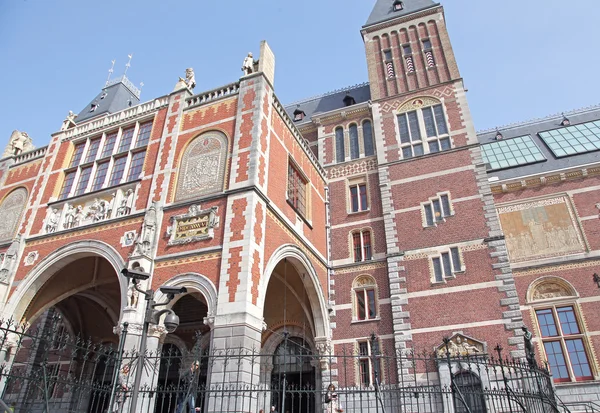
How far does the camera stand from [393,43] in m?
24.6

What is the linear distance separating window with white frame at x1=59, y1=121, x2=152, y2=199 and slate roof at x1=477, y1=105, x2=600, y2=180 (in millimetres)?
17230

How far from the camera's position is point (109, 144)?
19500mm

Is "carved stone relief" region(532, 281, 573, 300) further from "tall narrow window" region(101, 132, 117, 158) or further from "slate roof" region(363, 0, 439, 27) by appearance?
"tall narrow window" region(101, 132, 117, 158)

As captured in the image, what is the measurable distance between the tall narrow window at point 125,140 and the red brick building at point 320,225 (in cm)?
6

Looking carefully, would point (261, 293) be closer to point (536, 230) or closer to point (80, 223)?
point (80, 223)

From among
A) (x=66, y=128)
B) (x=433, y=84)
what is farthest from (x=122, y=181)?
(x=433, y=84)

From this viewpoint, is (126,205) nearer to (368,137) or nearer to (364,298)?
(364,298)

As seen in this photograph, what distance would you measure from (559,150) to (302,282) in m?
15.2

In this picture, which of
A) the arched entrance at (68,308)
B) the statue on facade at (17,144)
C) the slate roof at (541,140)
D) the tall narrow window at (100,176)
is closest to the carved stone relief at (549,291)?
the slate roof at (541,140)

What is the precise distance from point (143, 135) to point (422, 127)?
42.2ft

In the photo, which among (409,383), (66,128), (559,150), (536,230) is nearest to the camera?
(409,383)

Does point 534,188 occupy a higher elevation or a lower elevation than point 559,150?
lower

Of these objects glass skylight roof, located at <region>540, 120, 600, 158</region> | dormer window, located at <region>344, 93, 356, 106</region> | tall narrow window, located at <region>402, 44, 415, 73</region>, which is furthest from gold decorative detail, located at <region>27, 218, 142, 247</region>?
glass skylight roof, located at <region>540, 120, 600, 158</region>

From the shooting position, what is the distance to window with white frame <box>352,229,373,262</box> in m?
→ 20.0
